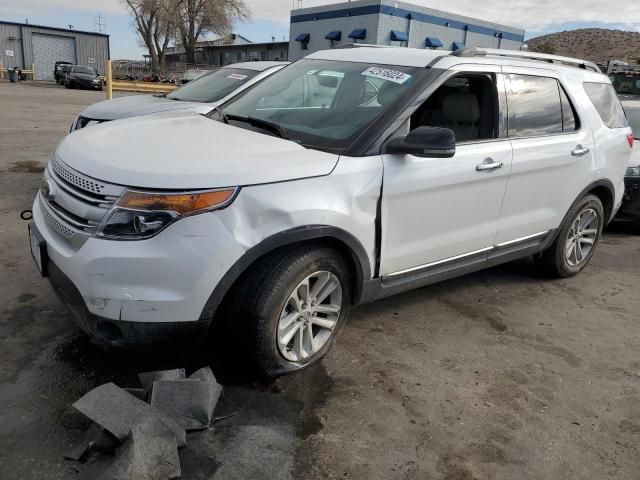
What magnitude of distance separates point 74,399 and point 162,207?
1.14 meters

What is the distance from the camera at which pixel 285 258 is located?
2865mm

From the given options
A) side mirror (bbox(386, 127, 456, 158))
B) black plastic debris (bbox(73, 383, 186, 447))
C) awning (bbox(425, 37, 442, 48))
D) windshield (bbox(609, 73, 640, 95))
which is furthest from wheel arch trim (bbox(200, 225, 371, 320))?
awning (bbox(425, 37, 442, 48))

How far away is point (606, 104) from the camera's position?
5004mm

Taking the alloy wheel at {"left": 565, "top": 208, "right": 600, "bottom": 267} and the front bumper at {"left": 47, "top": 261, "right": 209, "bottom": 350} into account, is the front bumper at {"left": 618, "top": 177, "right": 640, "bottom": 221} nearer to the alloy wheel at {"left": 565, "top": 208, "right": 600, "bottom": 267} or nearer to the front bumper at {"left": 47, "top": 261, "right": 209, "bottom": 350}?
the alloy wheel at {"left": 565, "top": 208, "right": 600, "bottom": 267}

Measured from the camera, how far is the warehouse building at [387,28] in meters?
25.6

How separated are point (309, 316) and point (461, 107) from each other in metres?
1.99

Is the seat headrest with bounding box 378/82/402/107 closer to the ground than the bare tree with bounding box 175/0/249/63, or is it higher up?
closer to the ground

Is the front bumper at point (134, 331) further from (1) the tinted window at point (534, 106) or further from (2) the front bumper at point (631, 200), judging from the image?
(2) the front bumper at point (631, 200)

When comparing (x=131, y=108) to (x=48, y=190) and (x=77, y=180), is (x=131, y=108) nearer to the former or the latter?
(x=48, y=190)

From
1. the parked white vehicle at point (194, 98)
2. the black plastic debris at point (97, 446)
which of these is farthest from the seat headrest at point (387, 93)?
the parked white vehicle at point (194, 98)

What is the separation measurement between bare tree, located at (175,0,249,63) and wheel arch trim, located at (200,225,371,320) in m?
51.0

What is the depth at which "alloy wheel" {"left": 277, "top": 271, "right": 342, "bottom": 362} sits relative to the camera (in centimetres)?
302

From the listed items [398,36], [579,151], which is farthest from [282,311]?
[398,36]

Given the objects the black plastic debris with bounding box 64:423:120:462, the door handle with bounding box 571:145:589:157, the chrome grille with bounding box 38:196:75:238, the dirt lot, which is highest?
the door handle with bounding box 571:145:589:157
